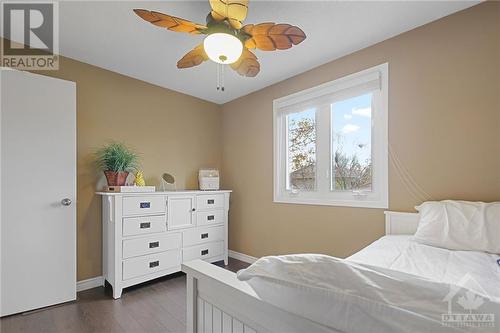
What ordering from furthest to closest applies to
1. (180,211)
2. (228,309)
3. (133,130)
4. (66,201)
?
1. (133,130)
2. (180,211)
3. (66,201)
4. (228,309)

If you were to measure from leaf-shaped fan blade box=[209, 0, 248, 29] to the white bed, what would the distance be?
4.42ft

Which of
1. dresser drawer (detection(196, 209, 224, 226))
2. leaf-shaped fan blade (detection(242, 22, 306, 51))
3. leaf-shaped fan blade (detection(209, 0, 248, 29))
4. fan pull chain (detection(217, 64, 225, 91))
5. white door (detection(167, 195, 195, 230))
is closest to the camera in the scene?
leaf-shaped fan blade (detection(209, 0, 248, 29))

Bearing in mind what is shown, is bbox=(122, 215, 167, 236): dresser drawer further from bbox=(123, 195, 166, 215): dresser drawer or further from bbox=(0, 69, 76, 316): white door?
bbox=(0, 69, 76, 316): white door

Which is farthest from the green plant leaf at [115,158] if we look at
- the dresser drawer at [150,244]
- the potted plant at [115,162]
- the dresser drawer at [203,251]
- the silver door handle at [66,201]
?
the dresser drawer at [203,251]

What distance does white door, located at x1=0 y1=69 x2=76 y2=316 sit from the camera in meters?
2.17

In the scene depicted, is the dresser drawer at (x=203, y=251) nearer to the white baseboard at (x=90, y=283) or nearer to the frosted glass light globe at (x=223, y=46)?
the white baseboard at (x=90, y=283)

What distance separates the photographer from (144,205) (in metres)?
2.75

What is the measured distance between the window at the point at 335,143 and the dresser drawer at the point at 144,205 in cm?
133

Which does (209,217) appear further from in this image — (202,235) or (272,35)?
(272,35)

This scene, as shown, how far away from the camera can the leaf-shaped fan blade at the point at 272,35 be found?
1617mm

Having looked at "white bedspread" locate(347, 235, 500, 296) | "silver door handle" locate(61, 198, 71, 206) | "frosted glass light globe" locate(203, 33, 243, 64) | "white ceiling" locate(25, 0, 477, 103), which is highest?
"white ceiling" locate(25, 0, 477, 103)

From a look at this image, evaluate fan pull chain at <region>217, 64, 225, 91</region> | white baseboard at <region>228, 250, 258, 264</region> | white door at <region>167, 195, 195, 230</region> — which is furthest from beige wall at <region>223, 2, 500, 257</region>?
white door at <region>167, 195, 195, 230</region>

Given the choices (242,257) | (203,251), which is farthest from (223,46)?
(242,257)

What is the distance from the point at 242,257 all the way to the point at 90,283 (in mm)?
1773
